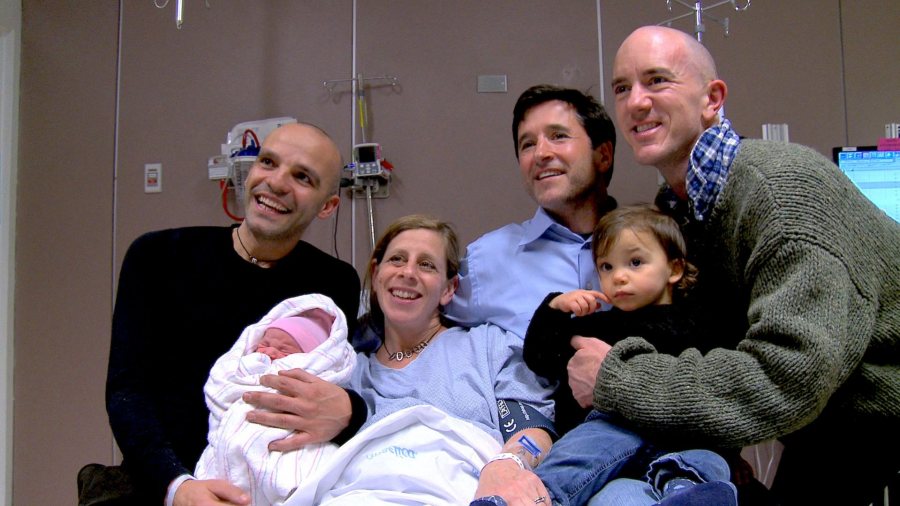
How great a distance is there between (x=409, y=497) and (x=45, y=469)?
2.78 metres

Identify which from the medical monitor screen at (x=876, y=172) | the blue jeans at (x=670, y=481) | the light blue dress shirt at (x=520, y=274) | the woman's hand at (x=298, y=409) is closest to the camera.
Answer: the blue jeans at (x=670, y=481)

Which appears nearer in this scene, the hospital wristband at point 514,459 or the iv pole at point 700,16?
the hospital wristband at point 514,459

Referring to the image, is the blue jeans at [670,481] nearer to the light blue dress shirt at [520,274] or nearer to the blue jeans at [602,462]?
the blue jeans at [602,462]

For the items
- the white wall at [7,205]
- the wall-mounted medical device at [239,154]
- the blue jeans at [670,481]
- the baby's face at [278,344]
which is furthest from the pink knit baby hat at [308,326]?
the white wall at [7,205]

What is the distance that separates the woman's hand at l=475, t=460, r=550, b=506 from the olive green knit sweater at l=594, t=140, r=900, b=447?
0.71 feet

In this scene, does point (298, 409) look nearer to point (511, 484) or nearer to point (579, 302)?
point (511, 484)

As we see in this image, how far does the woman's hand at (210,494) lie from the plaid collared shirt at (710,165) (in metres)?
1.23

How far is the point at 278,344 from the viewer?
1.46m

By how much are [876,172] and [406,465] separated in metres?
2.46

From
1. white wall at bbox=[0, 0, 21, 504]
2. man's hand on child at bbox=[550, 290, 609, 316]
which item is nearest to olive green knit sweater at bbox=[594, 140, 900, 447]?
man's hand on child at bbox=[550, 290, 609, 316]

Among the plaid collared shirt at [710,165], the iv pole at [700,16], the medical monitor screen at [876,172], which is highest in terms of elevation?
the iv pole at [700,16]

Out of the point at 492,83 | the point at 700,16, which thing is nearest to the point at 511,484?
the point at 492,83

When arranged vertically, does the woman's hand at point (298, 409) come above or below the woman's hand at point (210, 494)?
above

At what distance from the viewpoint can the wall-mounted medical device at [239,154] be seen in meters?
2.75
